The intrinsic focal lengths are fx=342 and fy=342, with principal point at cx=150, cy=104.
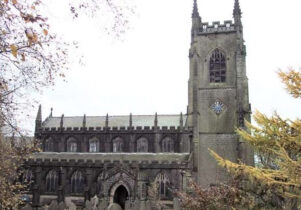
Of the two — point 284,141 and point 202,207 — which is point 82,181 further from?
point 284,141

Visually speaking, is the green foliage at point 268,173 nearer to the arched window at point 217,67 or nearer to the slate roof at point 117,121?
the arched window at point 217,67

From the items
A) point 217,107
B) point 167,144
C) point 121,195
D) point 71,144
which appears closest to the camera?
point 121,195

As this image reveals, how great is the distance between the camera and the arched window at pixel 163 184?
3153 cm

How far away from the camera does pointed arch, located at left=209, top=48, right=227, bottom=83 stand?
120ft

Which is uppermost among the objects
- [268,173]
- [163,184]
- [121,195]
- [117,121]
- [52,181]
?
[117,121]

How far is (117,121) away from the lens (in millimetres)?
40562

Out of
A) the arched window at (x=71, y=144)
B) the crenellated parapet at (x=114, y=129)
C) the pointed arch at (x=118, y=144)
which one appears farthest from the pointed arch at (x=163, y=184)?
the arched window at (x=71, y=144)

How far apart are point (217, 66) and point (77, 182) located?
62.3 feet

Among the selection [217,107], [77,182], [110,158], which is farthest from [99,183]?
[217,107]

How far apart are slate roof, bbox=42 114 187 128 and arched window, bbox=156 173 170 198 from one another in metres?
7.44

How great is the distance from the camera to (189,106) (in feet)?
119

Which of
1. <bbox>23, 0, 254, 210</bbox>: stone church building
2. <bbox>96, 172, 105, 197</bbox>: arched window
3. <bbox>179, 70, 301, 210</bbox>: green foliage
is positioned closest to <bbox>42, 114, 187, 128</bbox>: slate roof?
<bbox>23, 0, 254, 210</bbox>: stone church building

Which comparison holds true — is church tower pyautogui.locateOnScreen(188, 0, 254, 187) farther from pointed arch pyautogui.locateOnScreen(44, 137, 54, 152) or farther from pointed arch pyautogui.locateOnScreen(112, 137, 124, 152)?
pointed arch pyautogui.locateOnScreen(44, 137, 54, 152)

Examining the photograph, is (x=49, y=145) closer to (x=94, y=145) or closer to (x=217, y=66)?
(x=94, y=145)
